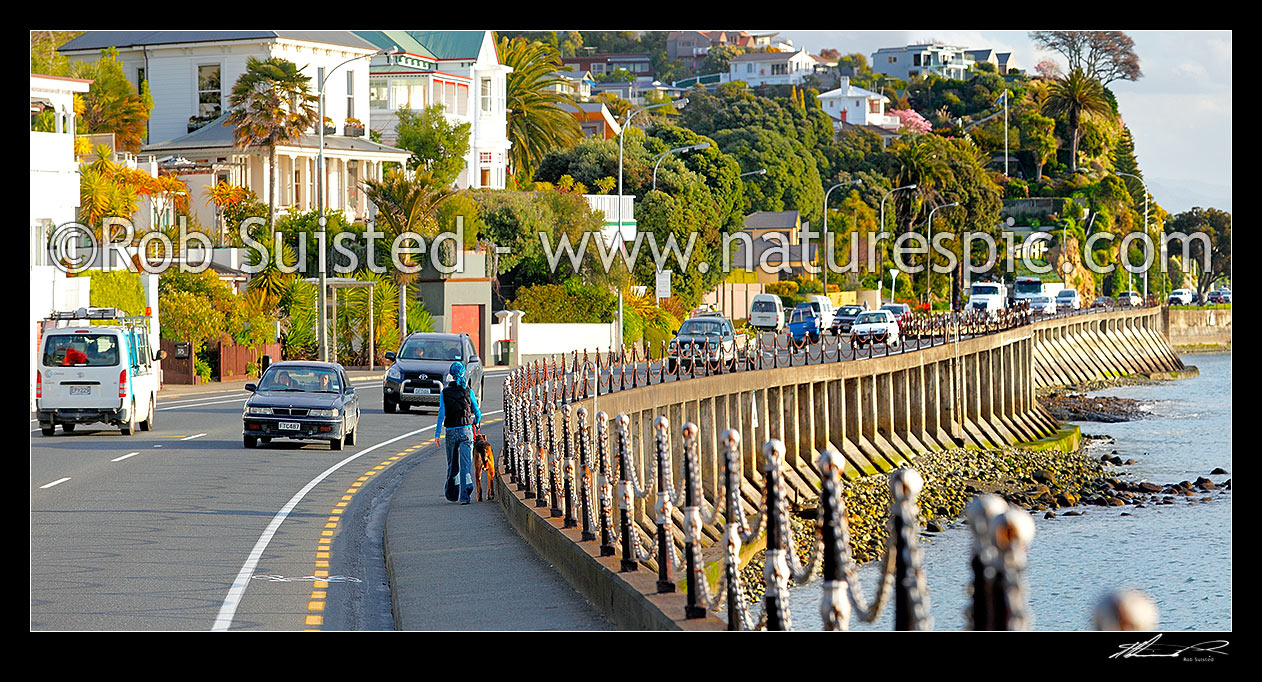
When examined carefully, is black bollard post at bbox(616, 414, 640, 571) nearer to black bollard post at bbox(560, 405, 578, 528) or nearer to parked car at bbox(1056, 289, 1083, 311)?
black bollard post at bbox(560, 405, 578, 528)

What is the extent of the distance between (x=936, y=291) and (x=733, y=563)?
96.9m

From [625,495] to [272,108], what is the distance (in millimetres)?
45927

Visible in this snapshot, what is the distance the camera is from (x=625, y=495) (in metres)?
13.4

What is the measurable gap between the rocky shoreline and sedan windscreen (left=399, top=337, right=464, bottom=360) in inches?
358

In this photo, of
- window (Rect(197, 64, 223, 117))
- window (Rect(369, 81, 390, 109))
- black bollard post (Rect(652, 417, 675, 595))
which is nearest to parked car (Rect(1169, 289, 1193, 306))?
window (Rect(369, 81, 390, 109))

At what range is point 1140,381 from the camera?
9106cm

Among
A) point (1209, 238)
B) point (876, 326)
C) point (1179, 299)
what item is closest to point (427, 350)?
point (876, 326)

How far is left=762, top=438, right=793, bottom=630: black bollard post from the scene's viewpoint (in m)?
8.91

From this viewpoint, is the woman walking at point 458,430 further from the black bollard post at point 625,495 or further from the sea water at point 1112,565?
the black bollard post at point 625,495

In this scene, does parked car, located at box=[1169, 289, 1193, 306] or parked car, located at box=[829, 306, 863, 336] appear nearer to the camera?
parked car, located at box=[829, 306, 863, 336]

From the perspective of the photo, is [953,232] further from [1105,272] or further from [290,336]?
[290,336]

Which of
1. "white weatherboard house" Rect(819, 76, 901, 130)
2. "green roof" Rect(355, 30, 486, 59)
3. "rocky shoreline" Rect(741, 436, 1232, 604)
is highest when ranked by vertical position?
"white weatherboard house" Rect(819, 76, 901, 130)

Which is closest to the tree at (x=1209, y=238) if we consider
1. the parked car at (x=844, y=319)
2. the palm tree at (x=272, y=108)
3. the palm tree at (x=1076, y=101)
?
the palm tree at (x=1076, y=101)

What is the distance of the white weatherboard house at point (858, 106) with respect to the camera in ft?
600
